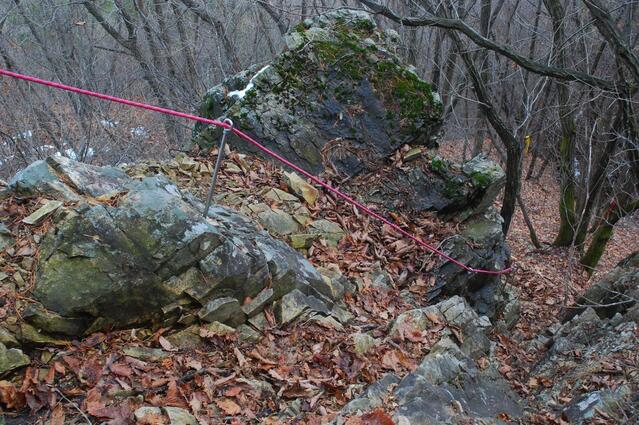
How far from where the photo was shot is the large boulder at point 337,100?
21.6 ft

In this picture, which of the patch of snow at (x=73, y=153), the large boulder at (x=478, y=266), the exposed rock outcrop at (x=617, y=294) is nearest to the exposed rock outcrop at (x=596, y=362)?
the exposed rock outcrop at (x=617, y=294)

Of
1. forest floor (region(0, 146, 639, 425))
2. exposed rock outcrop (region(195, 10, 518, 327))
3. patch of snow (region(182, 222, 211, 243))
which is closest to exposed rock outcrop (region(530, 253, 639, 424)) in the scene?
forest floor (region(0, 146, 639, 425))

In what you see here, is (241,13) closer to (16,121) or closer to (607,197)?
(16,121)

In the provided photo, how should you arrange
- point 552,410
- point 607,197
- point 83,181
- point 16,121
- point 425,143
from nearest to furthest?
1. point 83,181
2. point 552,410
3. point 425,143
4. point 16,121
5. point 607,197

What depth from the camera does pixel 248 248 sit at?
4230mm

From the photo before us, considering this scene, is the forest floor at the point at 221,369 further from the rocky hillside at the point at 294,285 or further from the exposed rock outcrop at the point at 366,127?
the exposed rock outcrop at the point at 366,127

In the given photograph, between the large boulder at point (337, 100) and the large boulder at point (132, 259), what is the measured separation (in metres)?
2.47

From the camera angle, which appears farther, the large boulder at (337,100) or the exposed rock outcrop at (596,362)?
the large boulder at (337,100)

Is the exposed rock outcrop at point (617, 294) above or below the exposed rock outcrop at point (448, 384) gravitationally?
below

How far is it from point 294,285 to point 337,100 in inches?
124

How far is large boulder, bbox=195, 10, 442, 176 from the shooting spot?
21.6 ft

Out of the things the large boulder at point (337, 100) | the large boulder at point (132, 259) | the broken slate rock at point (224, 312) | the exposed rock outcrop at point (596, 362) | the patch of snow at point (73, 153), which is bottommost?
the exposed rock outcrop at point (596, 362)

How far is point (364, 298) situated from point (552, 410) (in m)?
1.94

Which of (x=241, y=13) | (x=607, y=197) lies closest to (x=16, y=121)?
(x=241, y=13)
